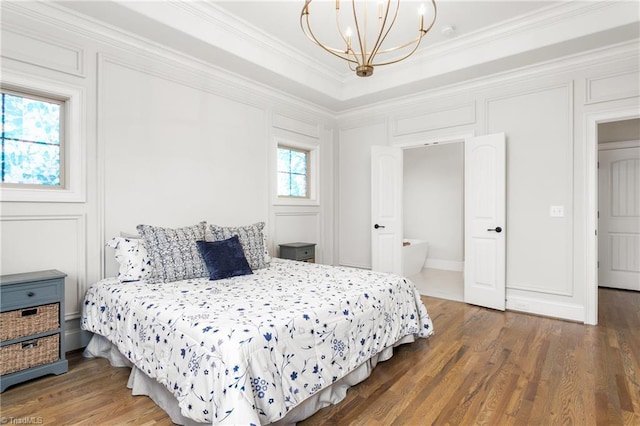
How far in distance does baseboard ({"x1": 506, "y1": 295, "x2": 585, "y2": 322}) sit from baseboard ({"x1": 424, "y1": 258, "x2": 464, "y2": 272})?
245 centimetres

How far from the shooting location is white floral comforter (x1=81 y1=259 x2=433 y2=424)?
154 cm

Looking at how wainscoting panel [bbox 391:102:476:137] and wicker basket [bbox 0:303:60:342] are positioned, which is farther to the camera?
wainscoting panel [bbox 391:102:476:137]

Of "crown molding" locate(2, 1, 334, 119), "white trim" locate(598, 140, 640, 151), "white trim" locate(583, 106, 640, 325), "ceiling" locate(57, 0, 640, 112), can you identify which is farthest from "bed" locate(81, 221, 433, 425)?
"white trim" locate(598, 140, 640, 151)

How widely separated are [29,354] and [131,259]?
0.83 m

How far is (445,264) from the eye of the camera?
6.50 metres

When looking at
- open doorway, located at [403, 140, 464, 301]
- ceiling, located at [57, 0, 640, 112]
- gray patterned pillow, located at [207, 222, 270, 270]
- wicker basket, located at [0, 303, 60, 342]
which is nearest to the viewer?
wicker basket, located at [0, 303, 60, 342]

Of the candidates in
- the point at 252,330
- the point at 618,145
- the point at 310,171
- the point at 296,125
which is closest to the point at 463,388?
the point at 252,330

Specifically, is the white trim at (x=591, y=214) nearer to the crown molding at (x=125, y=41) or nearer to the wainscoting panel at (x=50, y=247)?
the crown molding at (x=125, y=41)

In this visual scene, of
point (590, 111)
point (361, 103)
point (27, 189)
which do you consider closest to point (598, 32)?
point (590, 111)

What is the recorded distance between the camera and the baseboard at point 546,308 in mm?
3508

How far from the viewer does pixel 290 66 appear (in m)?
4.04

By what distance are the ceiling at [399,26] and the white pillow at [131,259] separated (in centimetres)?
183

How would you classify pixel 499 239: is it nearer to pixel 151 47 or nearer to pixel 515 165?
pixel 515 165

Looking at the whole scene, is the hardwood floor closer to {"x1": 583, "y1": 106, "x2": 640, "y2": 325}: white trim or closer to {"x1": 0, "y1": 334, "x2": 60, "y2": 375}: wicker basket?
{"x1": 0, "y1": 334, "x2": 60, "y2": 375}: wicker basket
